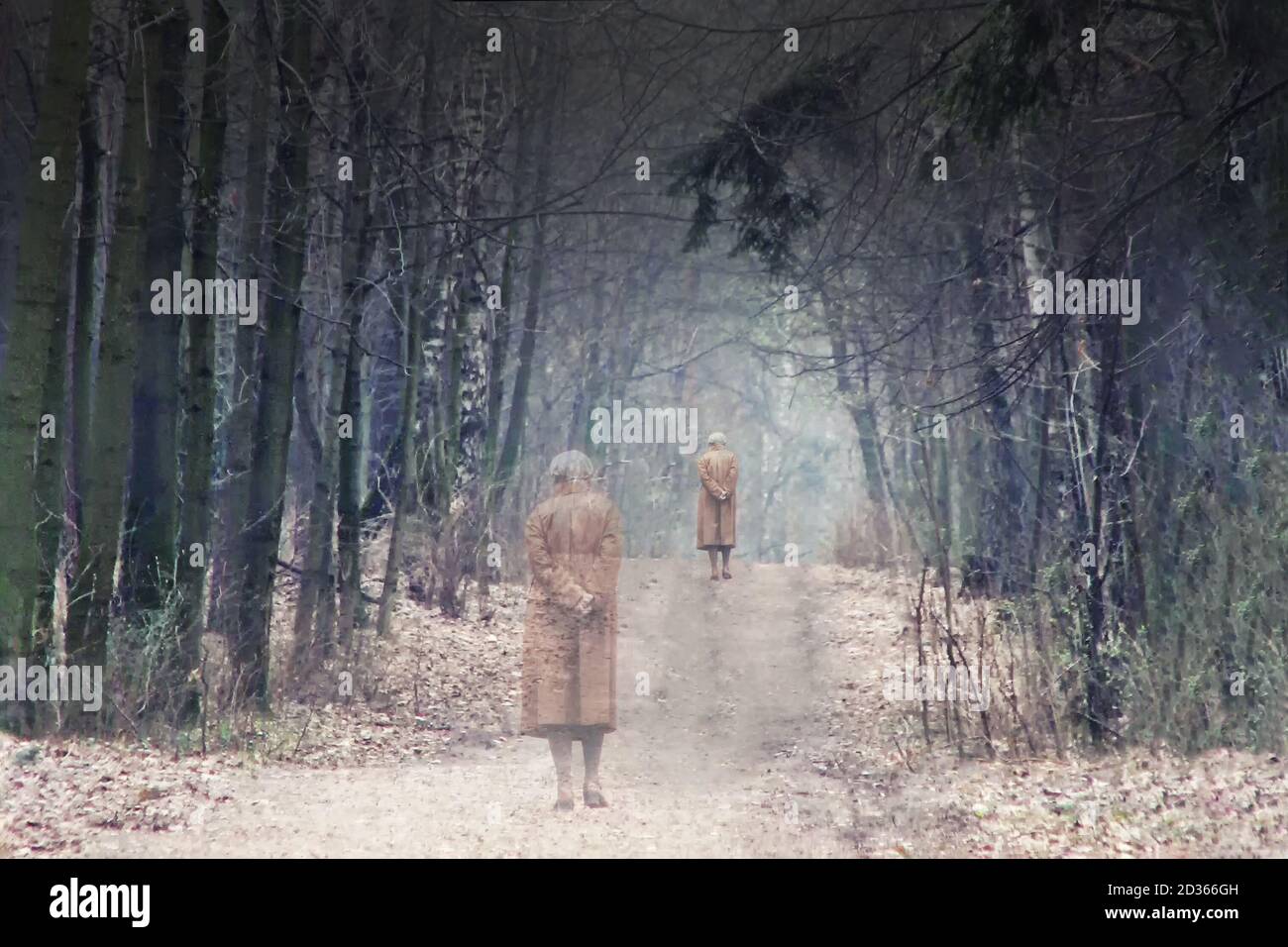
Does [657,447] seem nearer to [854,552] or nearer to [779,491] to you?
[854,552]

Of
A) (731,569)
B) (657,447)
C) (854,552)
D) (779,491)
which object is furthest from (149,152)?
(779,491)

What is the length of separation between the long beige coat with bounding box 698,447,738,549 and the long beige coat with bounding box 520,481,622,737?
9.80 meters

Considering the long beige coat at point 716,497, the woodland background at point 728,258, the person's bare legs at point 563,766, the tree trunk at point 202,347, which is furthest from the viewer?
the long beige coat at point 716,497

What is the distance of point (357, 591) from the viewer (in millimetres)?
13219

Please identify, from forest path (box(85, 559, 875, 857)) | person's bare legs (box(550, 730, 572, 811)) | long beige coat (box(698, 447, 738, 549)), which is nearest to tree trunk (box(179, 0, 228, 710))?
forest path (box(85, 559, 875, 857))

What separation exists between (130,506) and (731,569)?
13482mm

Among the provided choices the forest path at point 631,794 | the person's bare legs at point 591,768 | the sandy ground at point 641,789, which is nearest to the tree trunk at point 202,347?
the sandy ground at point 641,789

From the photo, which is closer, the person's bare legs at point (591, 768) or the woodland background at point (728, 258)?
the person's bare legs at point (591, 768)

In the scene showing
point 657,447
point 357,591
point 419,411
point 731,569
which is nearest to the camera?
point 357,591

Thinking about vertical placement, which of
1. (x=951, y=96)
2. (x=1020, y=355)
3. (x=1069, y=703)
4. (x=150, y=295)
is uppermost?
(x=951, y=96)

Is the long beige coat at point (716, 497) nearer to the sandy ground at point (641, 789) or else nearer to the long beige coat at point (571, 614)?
the sandy ground at point (641, 789)

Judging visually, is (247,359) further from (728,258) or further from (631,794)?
(631,794)

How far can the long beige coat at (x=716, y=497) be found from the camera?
1884cm

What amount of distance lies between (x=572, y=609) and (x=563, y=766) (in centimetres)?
119
